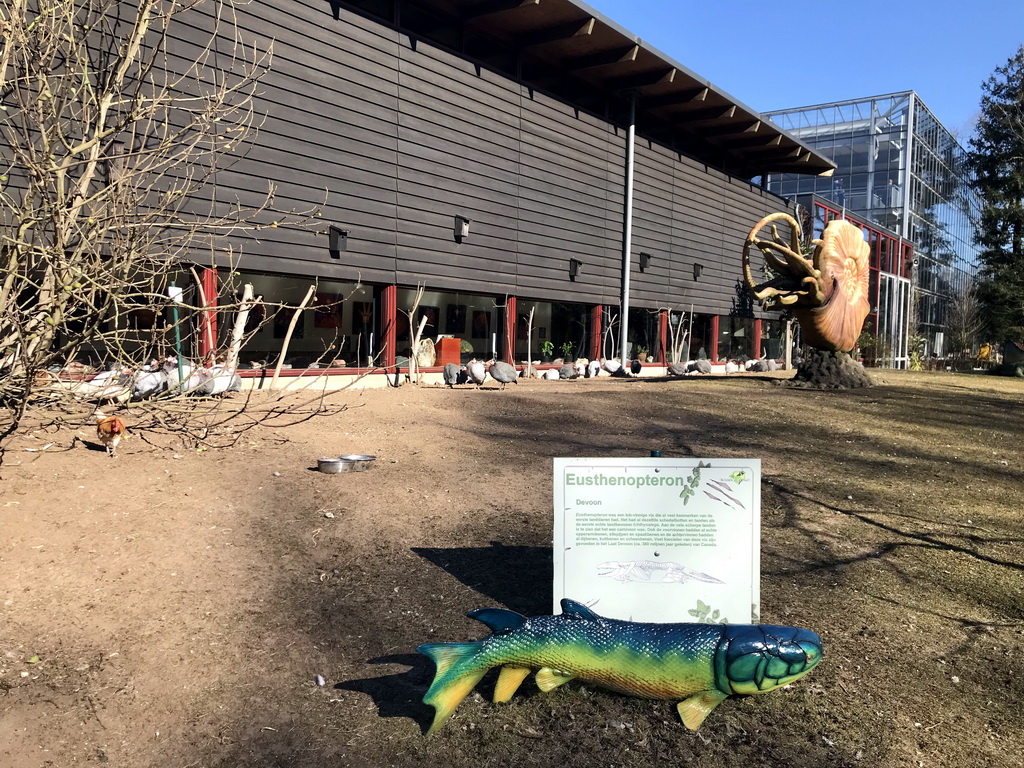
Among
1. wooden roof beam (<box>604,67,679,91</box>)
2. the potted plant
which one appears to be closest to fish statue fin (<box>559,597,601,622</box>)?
the potted plant

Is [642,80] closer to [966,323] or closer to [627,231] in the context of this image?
[627,231]

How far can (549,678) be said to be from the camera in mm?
2811

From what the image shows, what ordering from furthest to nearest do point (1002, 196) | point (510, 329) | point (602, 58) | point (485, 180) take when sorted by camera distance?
point (1002, 196)
point (602, 58)
point (510, 329)
point (485, 180)

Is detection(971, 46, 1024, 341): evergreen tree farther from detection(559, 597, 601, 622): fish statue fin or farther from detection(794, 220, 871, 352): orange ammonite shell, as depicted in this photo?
detection(559, 597, 601, 622): fish statue fin

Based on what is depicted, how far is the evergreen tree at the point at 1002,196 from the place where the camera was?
3488 centimetres

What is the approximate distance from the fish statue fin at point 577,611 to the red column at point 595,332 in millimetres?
18335

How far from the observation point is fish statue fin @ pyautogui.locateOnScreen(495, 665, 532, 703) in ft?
9.27

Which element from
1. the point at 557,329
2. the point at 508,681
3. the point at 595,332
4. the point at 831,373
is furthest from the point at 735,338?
the point at 508,681

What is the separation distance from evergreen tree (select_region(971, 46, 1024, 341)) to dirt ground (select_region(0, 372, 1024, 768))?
33647mm

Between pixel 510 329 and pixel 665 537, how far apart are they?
50.3 feet

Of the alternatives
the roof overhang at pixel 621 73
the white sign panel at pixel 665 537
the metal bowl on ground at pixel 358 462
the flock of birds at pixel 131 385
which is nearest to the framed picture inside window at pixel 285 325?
the roof overhang at pixel 621 73

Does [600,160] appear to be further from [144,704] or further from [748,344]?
[144,704]

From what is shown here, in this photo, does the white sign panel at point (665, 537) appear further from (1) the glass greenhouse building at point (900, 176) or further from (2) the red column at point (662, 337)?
(1) the glass greenhouse building at point (900, 176)

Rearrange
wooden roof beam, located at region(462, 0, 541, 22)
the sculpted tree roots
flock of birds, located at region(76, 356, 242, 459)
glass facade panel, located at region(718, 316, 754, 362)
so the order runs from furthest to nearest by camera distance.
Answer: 1. glass facade panel, located at region(718, 316, 754, 362)
2. wooden roof beam, located at region(462, 0, 541, 22)
3. the sculpted tree roots
4. flock of birds, located at region(76, 356, 242, 459)
